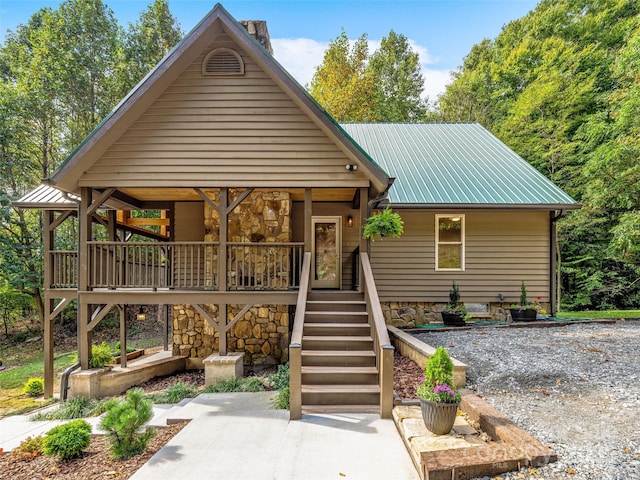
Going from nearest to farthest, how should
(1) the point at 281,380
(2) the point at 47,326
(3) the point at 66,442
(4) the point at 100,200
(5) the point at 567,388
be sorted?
(3) the point at 66,442, (5) the point at 567,388, (1) the point at 281,380, (4) the point at 100,200, (2) the point at 47,326

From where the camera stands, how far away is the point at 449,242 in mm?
9562

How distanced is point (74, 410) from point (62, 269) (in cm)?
368

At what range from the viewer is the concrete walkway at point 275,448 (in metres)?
3.30

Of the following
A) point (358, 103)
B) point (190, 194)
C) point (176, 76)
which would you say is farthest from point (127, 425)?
point (358, 103)

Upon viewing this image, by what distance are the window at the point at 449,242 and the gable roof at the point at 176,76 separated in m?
3.88

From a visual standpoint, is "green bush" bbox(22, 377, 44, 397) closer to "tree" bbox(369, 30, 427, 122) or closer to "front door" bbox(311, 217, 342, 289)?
"front door" bbox(311, 217, 342, 289)

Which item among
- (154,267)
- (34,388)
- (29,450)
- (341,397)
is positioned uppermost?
(154,267)

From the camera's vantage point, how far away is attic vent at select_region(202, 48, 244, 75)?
657 cm

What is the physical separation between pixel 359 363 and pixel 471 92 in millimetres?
21365

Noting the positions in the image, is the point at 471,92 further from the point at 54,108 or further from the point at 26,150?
the point at 26,150

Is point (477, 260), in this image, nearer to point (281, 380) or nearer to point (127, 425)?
point (281, 380)

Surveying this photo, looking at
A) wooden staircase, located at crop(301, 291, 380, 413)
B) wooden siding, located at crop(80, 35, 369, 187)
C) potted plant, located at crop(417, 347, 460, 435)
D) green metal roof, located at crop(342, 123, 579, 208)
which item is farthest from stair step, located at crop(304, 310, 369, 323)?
green metal roof, located at crop(342, 123, 579, 208)

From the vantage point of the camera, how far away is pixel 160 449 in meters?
3.85

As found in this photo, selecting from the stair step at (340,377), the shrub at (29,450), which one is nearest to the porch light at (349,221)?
the stair step at (340,377)
